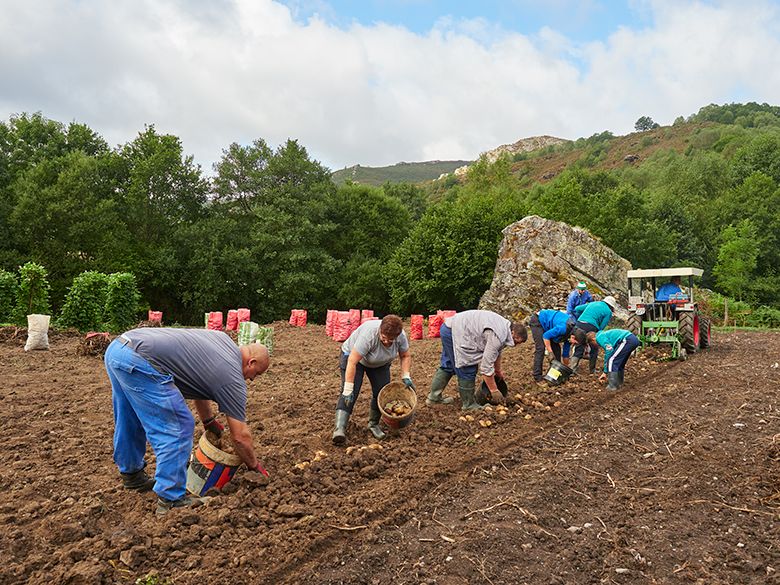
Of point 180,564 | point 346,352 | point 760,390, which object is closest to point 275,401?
point 346,352

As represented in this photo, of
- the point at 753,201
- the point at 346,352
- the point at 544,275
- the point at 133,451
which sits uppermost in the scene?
the point at 753,201

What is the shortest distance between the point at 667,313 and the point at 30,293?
17.0m

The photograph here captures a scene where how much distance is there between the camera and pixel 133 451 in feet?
13.7

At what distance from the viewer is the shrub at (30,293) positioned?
54.5 feet

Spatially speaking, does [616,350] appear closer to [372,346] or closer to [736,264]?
[372,346]

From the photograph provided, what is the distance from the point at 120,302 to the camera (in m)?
18.3

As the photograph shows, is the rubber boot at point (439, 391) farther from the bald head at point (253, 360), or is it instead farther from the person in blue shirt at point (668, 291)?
the person in blue shirt at point (668, 291)

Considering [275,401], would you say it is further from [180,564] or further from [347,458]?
[180,564]

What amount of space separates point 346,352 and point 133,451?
2254 millimetres

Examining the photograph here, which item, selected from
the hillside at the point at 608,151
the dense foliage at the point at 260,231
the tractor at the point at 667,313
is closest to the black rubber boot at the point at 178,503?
the tractor at the point at 667,313

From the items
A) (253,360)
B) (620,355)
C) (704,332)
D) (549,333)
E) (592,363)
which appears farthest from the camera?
(704,332)

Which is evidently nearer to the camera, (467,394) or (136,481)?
(136,481)

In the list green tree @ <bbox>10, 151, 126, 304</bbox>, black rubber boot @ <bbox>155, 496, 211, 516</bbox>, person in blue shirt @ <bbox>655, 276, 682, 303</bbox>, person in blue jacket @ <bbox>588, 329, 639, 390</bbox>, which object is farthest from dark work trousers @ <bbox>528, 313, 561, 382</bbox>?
green tree @ <bbox>10, 151, 126, 304</bbox>

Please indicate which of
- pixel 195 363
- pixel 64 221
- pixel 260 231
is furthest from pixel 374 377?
pixel 64 221
